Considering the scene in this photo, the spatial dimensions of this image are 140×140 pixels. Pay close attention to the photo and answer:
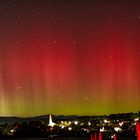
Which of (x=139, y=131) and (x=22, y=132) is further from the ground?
(x=22, y=132)

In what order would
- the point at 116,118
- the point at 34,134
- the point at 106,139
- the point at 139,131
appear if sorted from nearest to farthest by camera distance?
the point at 139,131, the point at 106,139, the point at 34,134, the point at 116,118

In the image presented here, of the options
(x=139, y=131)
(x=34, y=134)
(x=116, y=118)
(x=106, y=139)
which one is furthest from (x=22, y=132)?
(x=139, y=131)

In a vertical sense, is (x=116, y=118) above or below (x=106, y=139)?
above

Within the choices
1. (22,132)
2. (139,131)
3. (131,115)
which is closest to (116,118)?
(131,115)

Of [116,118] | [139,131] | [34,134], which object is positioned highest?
[116,118]

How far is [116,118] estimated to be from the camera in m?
66.4

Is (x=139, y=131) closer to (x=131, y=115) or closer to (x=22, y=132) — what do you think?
(x=22, y=132)

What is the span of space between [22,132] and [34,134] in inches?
79.6

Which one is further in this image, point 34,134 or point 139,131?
point 34,134

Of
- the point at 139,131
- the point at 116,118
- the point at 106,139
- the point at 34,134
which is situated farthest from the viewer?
the point at 116,118

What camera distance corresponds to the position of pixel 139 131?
1299 cm

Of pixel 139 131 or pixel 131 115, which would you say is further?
pixel 131 115

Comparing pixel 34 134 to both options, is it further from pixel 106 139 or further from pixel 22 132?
pixel 106 139

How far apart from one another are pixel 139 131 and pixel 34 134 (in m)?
32.9
